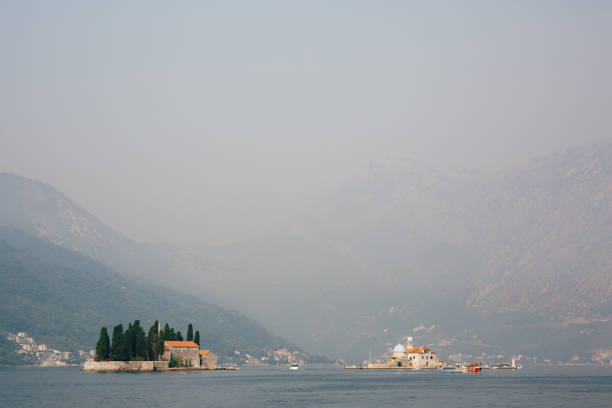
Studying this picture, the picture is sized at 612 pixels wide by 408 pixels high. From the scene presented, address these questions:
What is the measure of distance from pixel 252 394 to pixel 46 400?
36536 mm

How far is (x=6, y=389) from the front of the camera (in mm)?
150625

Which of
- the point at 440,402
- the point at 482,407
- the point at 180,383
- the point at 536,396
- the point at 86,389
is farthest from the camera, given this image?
the point at 180,383

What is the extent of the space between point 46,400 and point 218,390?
3480cm

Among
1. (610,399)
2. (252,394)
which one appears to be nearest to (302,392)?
(252,394)

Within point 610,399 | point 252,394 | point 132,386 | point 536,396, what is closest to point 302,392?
point 252,394

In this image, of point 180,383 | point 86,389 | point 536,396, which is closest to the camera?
point 536,396

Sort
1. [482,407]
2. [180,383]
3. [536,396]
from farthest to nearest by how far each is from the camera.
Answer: [180,383], [536,396], [482,407]

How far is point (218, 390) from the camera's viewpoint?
14812 centimetres

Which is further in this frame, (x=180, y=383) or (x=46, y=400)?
(x=180, y=383)

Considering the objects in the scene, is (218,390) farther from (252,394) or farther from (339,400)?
(339,400)

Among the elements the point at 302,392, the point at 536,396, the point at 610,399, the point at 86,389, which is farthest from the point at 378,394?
the point at 86,389

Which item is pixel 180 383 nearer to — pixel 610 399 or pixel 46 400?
pixel 46 400

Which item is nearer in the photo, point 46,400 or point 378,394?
point 46,400

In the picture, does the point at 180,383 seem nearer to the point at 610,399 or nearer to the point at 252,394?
the point at 252,394
